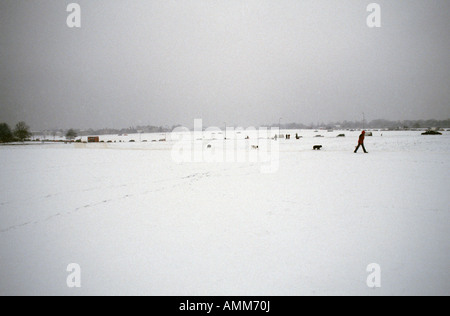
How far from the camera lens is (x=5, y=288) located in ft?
13.1

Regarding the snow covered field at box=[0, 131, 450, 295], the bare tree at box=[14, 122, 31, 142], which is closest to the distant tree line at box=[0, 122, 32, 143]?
the bare tree at box=[14, 122, 31, 142]

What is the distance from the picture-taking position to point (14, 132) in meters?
90.6

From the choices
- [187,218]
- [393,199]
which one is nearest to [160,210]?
[187,218]

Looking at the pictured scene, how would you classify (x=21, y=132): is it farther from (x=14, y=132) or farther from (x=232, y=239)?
(x=232, y=239)

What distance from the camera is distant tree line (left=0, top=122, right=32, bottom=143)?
75.0 m

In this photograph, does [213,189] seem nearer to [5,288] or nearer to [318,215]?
[318,215]

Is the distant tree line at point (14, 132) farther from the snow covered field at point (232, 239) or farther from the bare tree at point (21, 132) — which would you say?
the snow covered field at point (232, 239)

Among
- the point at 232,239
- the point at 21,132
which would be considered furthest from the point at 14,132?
the point at 232,239

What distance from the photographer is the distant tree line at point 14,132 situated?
246ft

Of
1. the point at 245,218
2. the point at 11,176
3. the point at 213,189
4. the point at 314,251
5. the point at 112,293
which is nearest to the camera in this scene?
the point at 112,293

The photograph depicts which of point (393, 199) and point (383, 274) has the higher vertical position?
point (393, 199)

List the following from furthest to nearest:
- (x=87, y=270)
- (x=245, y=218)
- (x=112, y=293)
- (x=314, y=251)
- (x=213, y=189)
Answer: (x=213, y=189) < (x=245, y=218) < (x=314, y=251) < (x=87, y=270) < (x=112, y=293)

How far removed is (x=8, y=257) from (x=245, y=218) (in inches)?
212

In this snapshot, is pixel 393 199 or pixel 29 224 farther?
pixel 393 199
